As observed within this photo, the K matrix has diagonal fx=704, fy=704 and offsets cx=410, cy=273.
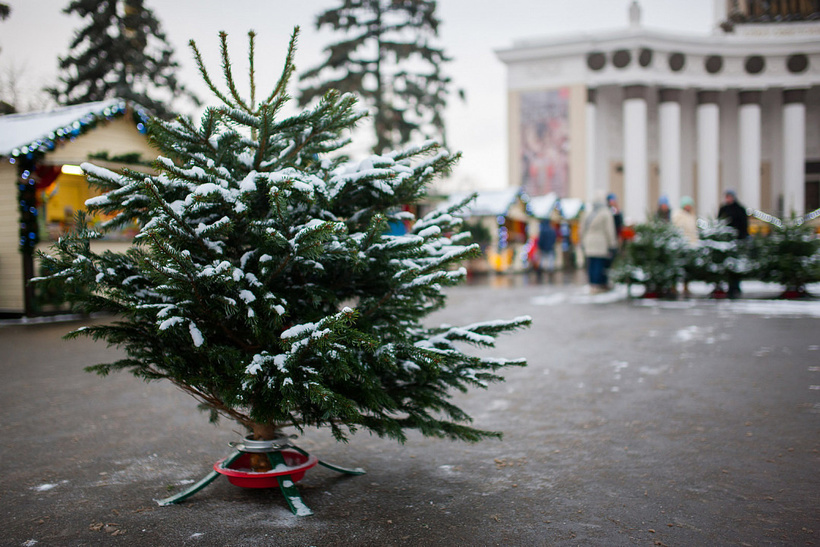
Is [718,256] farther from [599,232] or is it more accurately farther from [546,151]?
[546,151]

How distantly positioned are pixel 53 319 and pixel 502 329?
12078 mm

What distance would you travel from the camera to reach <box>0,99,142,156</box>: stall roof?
12961 millimetres

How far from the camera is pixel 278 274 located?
3.26 metres

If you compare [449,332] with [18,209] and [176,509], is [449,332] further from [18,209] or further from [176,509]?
[18,209]

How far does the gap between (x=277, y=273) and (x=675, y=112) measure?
56710 mm

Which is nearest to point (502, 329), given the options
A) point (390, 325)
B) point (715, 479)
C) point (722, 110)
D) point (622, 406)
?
point (390, 325)

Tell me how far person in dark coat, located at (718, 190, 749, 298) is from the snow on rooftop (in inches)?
500

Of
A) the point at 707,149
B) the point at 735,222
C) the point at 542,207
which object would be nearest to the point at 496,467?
the point at 735,222

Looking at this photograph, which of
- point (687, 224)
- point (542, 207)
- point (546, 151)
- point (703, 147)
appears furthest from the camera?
point (703, 147)

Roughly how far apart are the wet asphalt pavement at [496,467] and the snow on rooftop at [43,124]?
723 cm

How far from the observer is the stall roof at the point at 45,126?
13.0m

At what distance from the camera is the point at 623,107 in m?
55.2

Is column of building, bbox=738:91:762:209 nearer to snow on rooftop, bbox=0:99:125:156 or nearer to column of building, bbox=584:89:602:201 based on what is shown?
column of building, bbox=584:89:602:201

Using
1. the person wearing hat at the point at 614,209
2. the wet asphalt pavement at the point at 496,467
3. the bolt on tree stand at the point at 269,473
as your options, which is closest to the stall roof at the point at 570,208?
the person wearing hat at the point at 614,209
